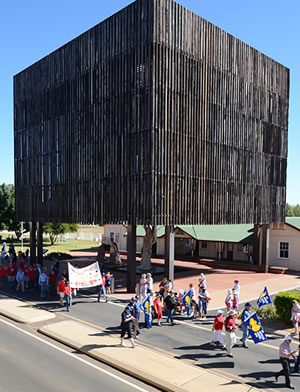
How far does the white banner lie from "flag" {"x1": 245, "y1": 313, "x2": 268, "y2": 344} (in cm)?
1002

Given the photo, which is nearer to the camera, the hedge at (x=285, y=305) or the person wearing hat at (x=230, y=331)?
the person wearing hat at (x=230, y=331)

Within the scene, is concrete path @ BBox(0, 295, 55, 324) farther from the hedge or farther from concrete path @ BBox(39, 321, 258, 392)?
the hedge

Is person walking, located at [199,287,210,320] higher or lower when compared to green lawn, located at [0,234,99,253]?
higher

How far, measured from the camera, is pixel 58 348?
1460 cm

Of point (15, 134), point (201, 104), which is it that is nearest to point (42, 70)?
point (15, 134)

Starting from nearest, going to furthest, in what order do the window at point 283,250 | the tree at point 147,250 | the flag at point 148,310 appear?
the flag at point 148,310 → the tree at point 147,250 → the window at point 283,250

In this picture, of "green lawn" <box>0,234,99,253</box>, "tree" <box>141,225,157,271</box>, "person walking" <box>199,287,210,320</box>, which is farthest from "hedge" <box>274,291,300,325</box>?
"green lawn" <box>0,234,99,253</box>

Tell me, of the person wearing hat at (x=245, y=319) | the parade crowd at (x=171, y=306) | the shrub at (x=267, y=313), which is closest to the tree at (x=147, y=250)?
the parade crowd at (x=171, y=306)

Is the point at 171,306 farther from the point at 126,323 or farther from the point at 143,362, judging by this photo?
the point at 143,362

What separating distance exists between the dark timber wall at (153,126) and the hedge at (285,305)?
929 cm

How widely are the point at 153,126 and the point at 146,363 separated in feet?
51.2

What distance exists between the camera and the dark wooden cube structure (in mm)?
24984

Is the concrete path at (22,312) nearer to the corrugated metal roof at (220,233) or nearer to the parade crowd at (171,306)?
the parade crowd at (171,306)

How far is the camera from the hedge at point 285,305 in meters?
17.7
